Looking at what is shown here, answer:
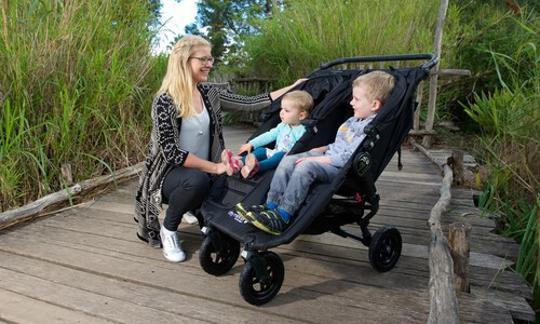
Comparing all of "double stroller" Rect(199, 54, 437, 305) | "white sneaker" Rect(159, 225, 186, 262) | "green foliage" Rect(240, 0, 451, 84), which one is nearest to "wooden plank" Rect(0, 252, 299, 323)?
"double stroller" Rect(199, 54, 437, 305)

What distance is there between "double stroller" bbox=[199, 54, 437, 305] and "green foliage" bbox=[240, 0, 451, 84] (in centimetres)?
400

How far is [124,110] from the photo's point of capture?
415 cm

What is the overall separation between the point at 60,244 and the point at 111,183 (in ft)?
4.27

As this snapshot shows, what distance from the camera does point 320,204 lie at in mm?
1984

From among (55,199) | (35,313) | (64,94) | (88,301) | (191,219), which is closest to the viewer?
(35,313)

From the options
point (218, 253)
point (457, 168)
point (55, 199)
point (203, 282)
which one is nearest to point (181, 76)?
point (218, 253)

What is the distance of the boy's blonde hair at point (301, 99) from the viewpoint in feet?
8.57

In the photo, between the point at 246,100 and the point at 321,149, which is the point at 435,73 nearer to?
the point at 246,100

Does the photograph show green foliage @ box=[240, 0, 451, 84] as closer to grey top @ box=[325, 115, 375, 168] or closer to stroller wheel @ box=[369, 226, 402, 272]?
grey top @ box=[325, 115, 375, 168]

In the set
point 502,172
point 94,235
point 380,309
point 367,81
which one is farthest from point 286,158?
point 502,172

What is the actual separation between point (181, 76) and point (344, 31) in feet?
15.1

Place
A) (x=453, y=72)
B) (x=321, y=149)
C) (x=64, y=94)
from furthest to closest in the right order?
(x=453, y=72) < (x=64, y=94) < (x=321, y=149)

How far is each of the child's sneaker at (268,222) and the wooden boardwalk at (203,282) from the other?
1.18ft

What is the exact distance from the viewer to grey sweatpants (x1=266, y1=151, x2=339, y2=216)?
207cm
